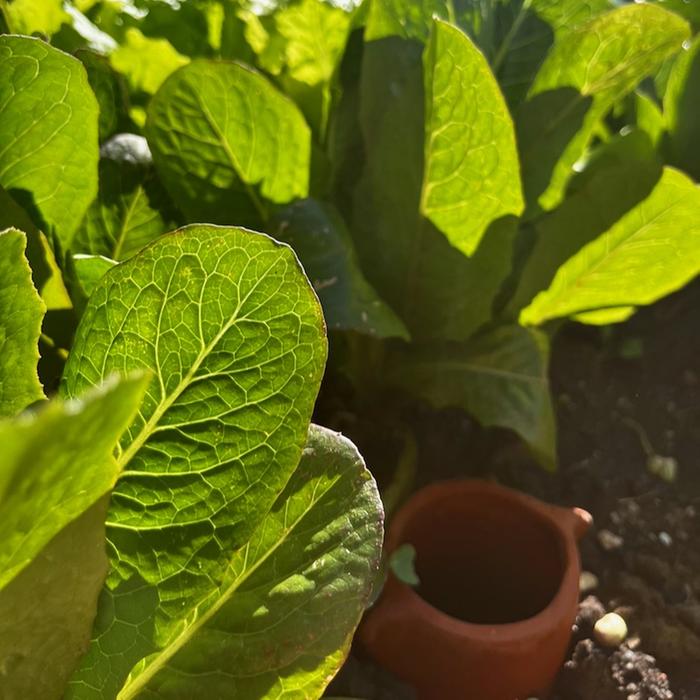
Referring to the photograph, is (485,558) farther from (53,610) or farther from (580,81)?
(53,610)

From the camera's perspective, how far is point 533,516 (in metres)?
1.02

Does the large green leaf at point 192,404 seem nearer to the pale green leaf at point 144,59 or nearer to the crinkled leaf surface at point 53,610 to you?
the crinkled leaf surface at point 53,610

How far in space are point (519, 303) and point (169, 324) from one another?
617mm

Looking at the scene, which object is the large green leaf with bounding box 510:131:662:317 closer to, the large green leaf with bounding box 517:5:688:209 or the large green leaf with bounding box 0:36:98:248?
the large green leaf with bounding box 517:5:688:209

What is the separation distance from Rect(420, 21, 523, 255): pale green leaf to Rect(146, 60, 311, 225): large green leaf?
137mm

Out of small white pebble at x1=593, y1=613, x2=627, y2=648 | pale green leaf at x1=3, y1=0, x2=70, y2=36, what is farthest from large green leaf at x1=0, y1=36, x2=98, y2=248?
small white pebble at x1=593, y1=613, x2=627, y2=648

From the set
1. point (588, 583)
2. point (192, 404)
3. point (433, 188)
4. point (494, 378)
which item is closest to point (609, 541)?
point (588, 583)

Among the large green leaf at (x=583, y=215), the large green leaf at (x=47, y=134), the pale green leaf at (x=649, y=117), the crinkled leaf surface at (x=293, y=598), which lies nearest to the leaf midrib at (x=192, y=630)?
the crinkled leaf surface at (x=293, y=598)

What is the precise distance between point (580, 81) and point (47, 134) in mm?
572

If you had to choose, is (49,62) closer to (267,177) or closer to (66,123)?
(66,123)

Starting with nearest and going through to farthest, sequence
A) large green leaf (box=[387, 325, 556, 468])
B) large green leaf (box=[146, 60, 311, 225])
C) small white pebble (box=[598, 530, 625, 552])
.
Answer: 1. large green leaf (box=[146, 60, 311, 225])
2. large green leaf (box=[387, 325, 556, 468])
3. small white pebble (box=[598, 530, 625, 552])

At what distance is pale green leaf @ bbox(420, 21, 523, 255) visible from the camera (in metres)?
0.80

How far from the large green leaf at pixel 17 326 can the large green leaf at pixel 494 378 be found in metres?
0.56

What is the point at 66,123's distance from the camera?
0.68 meters
